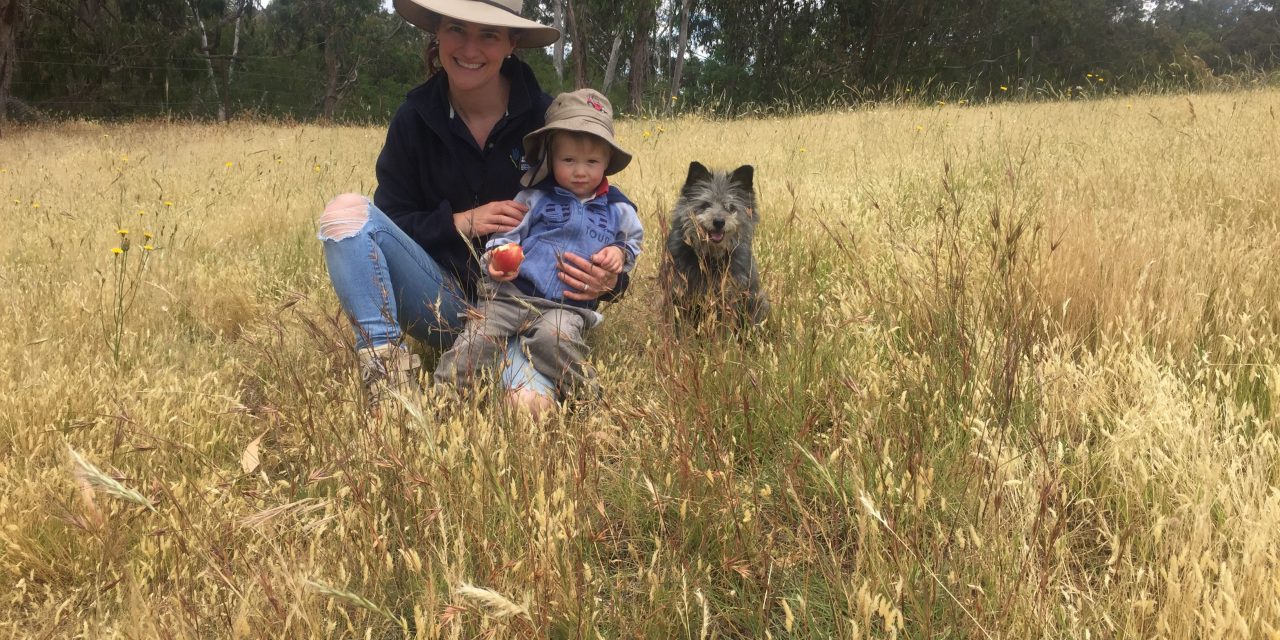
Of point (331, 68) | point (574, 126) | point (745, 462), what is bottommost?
point (745, 462)

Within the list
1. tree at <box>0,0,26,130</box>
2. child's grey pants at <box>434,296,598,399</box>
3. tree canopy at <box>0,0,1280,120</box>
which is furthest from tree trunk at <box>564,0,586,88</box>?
child's grey pants at <box>434,296,598,399</box>

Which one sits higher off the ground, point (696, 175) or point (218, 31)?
point (218, 31)

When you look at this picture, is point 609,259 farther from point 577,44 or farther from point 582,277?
point 577,44

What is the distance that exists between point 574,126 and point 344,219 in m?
1.03

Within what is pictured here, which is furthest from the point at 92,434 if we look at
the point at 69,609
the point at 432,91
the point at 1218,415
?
the point at 1218,415

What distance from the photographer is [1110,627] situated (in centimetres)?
114

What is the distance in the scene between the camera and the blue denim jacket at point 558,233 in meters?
3.04

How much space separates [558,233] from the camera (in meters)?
3.08

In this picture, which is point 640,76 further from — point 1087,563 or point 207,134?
point 1087,563

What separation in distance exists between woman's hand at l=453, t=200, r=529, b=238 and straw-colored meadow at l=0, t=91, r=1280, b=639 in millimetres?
719

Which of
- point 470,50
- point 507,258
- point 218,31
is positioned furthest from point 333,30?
point 507,258

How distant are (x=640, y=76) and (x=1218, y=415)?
25.0m

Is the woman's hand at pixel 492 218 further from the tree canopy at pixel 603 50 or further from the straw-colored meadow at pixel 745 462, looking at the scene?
the tree canopy at pixel 603 50

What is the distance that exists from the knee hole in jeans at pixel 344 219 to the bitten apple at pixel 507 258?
0.56 meters
